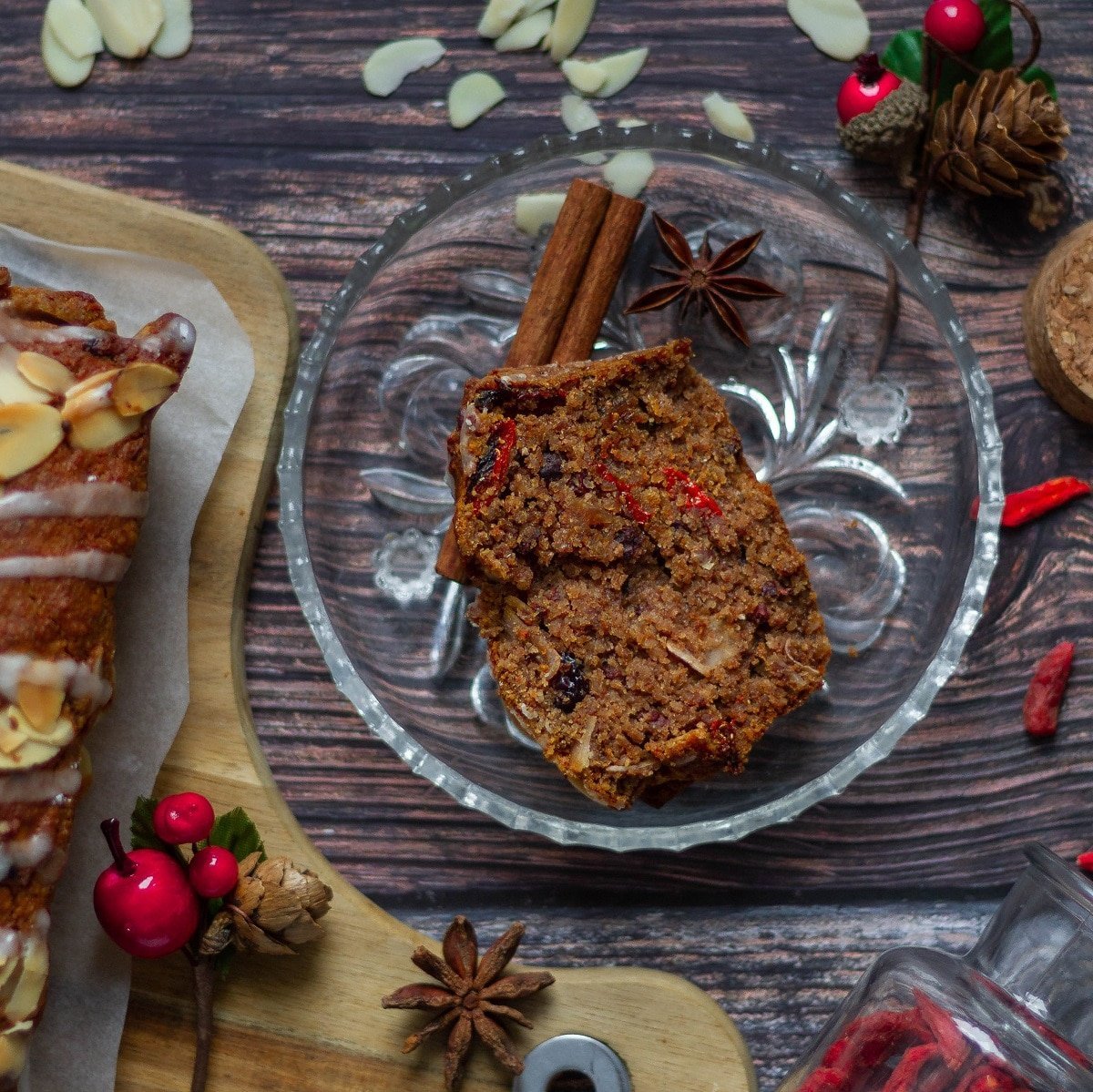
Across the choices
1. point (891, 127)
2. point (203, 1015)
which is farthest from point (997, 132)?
point (203, 1015)

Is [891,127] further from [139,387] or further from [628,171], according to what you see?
[139,387]

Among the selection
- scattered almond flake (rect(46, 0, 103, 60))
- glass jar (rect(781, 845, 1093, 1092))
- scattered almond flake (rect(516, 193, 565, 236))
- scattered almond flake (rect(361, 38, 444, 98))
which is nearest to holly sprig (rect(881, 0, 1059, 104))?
scattered almond flake (rect(516, 193, 565, 236))

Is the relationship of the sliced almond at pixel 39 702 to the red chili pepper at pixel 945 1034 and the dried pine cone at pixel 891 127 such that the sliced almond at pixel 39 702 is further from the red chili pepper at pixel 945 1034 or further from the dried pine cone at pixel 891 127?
the dried pine cone at pixel 891 127

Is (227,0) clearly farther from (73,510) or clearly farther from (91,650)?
(91,650)

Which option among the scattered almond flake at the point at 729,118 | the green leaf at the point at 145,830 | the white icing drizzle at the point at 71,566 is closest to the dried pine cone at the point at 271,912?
the green leaf at the point at 145,830

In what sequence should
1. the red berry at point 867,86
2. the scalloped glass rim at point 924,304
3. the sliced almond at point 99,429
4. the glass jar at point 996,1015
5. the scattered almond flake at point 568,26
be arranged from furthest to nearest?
1. the scattered almond flake at point 568,26
2. the red berry at point 867,86
3. the scalloped glass rim at point 924,304
4. the sliced almond at point 99,429
5. the glass jar at point 996,1015

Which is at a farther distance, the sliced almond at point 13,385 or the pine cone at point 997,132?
the pine cone at point 997,132

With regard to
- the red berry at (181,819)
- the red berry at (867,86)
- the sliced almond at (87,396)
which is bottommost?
the red berry at (181,819)
